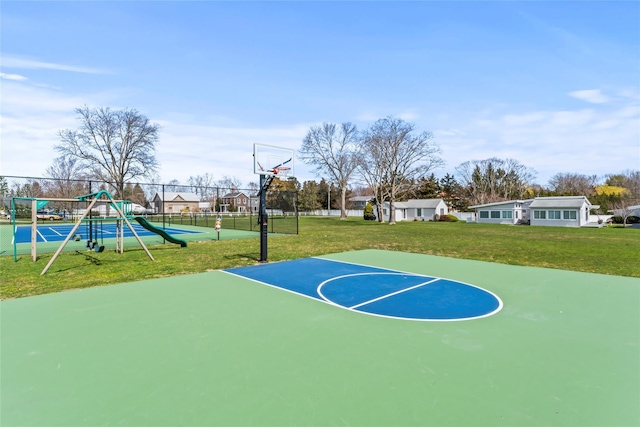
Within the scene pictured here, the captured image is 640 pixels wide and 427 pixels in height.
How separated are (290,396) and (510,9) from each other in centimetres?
1141

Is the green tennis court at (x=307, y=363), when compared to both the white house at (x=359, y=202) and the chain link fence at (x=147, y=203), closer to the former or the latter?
the chain link fence at (x=147, y=203)

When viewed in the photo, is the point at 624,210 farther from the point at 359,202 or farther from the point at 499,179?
Result: the point at 359,202

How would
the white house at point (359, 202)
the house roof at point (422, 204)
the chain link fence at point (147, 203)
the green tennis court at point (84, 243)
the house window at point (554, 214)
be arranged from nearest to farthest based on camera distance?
the green tennis court at point (84, 243)
the chain link fence at point (147, 203)
the house window at point (554, 214)
the house roof at point (422, 204)
the white house at point (359, 202)

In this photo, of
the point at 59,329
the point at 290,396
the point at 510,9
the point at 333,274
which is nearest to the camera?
the point at 290,396

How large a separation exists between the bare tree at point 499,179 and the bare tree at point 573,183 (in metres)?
5.51

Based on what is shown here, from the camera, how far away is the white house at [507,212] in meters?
35.2

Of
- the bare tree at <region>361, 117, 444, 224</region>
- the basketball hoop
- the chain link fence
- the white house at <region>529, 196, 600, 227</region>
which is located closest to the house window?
the white house at <region>529, 196, 600, 227</region>

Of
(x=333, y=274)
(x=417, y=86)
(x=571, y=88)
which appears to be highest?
(x=417, y=86)

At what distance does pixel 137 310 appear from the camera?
15.3ft

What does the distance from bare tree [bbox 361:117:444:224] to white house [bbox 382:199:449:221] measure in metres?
8.70

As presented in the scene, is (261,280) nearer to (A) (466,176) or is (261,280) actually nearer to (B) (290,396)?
(B) (290,396)

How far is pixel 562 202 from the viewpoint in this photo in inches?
1252

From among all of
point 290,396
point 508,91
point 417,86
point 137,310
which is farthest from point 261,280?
point 508,91

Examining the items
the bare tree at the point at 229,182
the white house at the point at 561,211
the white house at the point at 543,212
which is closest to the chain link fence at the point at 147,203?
the bare tree at the point at 229,182
